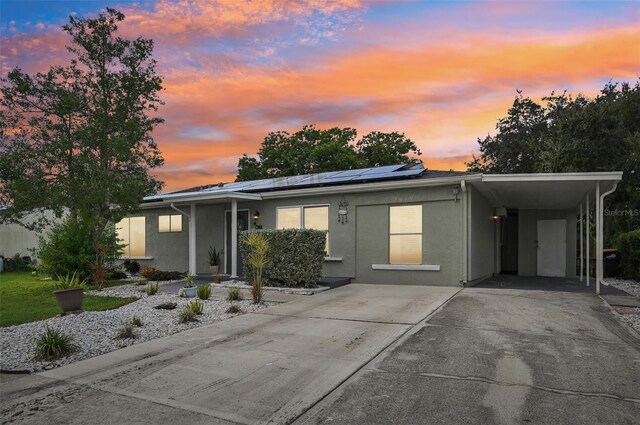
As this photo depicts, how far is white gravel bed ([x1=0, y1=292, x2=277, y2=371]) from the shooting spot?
5.01 metres

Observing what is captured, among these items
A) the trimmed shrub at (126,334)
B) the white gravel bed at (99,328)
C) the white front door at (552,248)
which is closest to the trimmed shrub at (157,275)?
the white gravel bed at (99,328)

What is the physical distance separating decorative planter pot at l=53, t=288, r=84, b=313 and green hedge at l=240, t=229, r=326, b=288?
3.75 meters

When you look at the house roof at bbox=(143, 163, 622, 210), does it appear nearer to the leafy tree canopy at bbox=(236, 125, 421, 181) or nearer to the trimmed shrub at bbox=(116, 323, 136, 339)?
the trimmed shrub at bbox=(116, 323, 136, 339)

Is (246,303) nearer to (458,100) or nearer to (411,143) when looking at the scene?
(458,100)

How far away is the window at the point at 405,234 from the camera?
1103cm

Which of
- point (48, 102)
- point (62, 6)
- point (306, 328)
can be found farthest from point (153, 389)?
point (48, 102)

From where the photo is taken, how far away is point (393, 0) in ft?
31.0

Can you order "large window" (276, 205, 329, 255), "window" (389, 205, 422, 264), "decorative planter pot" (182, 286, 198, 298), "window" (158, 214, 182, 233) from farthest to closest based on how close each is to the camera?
"window" (158, 214, 182, 233)
"large window" (276, 205, 329, 255)
"window" (389, 205, 422, 264)
"decorative planter pot" (182, 286, 198, 298)

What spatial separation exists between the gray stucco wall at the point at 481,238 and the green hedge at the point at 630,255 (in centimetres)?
425

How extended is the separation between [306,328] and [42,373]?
3232mm

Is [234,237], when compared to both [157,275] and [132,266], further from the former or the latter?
[132,266]

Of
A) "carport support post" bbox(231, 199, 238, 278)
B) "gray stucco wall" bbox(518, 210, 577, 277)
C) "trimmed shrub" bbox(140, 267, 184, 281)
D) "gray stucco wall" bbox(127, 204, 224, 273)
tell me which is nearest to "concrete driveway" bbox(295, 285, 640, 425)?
"carport support post" bbox(231, 199, 238, 278)

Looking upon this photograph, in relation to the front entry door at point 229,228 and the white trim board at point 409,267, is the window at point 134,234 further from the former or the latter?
the white trim board at point 409,267

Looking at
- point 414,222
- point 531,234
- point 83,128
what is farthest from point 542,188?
point 83,128
